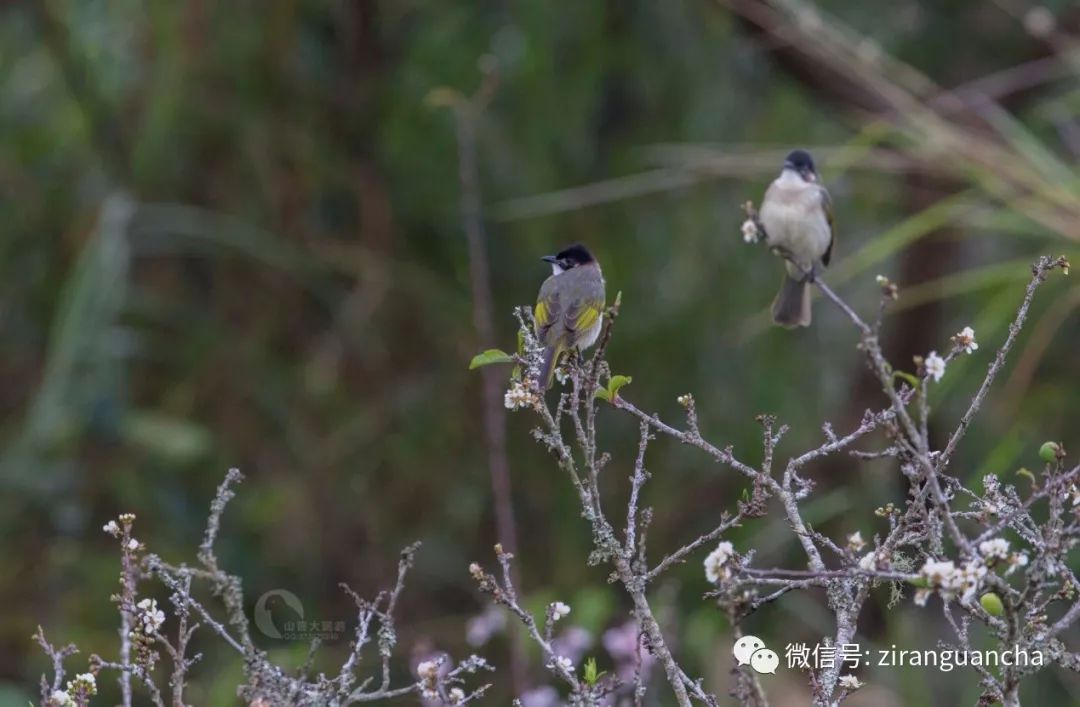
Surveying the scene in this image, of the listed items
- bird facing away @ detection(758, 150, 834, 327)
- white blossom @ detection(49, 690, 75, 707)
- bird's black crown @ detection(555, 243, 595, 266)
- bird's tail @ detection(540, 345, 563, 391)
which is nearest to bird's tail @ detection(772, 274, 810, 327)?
bird facing away @ detection(758, 150, 834, 327)

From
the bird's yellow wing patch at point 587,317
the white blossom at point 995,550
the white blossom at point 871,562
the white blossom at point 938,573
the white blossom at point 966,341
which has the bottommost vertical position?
the white blossom at point 938,573

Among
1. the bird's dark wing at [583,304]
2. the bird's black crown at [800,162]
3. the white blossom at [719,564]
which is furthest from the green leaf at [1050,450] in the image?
the bird's black crown at [800,162]

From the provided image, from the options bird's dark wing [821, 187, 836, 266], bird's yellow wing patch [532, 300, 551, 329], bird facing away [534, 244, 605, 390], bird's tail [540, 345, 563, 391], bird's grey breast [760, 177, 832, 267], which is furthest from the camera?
bird's dark wing [821, 187, 836, 266]

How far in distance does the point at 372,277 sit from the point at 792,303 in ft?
A: 7.97

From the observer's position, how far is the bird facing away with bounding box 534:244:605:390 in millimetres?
3094

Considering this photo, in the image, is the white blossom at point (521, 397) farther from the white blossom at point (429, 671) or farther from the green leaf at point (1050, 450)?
the green leaf at point (1050, 450)

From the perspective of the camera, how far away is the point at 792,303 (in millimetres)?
3834

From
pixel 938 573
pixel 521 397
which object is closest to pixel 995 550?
pixel 938 573

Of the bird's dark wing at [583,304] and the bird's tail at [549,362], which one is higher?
the bird's dark wing at [583,304]

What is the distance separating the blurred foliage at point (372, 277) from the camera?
18.9ft

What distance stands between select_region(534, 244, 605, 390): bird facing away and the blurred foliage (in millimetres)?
2146

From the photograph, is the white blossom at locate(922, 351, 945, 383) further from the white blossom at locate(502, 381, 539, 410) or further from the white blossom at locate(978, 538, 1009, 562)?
the white blossom at locate(502, 381, 539, 410)

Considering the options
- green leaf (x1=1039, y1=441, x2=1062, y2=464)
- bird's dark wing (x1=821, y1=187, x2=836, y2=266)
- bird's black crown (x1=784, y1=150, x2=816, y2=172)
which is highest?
bird's black crown (x1=784, y1=150, x2=816, y2=172)

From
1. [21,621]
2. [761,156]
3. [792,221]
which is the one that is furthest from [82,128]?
[792,221]
